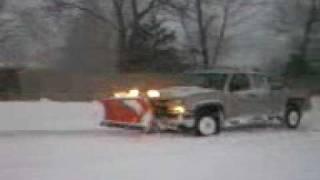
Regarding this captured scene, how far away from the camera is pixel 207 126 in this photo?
16703 mm

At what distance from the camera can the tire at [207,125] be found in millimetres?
16562

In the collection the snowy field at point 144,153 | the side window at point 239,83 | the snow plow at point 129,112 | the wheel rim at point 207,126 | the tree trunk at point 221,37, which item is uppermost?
the tree trunk at point 221,37

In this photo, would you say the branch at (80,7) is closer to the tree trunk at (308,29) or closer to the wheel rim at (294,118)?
the tree trunk at (308,29)

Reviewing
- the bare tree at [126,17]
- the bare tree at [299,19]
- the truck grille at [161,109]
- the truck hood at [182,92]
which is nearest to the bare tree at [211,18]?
the bare tree at [126,17]

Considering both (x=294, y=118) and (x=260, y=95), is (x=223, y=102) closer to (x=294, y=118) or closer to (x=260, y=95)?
(x=260, y=95)

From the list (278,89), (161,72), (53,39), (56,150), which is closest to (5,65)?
(53,39)

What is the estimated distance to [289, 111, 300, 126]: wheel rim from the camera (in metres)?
19.0

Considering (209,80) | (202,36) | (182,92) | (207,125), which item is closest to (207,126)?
(207,125)

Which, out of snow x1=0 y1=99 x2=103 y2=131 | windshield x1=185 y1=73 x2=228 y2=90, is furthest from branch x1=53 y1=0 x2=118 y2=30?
windshield x1=185 y1=73 x2=228 y2=90

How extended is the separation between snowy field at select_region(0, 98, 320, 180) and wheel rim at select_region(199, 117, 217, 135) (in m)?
0.24

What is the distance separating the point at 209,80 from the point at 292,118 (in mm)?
2668

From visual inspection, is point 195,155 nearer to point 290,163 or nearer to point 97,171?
point 290,163

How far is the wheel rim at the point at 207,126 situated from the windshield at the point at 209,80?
2.77 feet

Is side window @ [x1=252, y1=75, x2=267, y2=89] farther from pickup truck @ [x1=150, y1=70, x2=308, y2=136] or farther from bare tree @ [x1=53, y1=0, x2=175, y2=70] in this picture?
bare tree @ [x1=53, y1=0, x2=175, y2=70]
